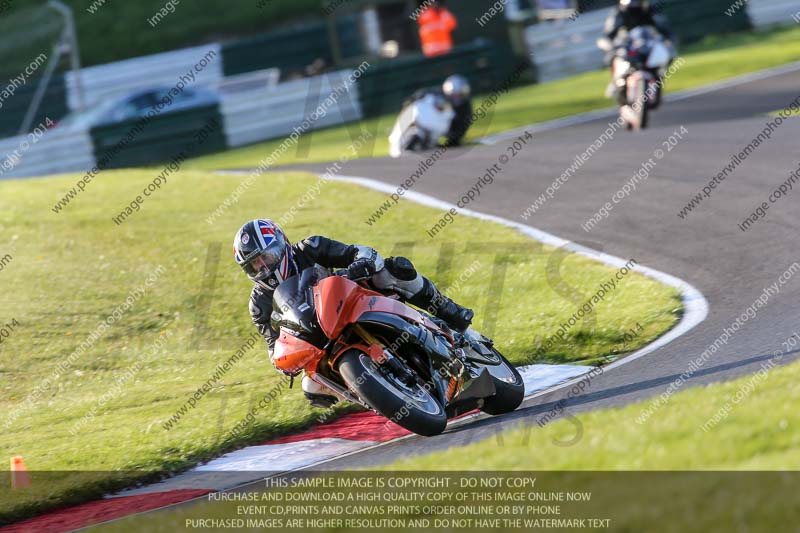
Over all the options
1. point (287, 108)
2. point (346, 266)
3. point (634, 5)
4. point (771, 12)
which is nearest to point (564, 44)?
point (771, 12)

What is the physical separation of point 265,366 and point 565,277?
3293 mm

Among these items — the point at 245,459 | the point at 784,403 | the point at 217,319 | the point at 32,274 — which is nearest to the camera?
the point at 784,403

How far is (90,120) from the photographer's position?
26.8m

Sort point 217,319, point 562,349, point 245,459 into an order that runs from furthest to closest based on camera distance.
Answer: point 217,319 < point 562,349 < point 245,459

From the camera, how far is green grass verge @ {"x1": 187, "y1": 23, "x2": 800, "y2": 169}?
77.2 ft

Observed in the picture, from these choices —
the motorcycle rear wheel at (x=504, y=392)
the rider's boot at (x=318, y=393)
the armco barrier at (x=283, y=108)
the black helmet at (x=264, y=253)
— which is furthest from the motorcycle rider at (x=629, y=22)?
the rider's boot at (x=318, y=393)

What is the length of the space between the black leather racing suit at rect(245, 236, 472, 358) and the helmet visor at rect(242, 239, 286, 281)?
0.16 metres

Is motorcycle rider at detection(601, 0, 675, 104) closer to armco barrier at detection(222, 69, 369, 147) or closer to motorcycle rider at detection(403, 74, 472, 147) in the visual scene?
motorcycle rider at detection(403, 74, 472, 147)

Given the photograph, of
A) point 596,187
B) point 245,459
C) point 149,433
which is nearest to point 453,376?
point 245,459

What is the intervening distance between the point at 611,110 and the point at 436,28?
6.46 meters

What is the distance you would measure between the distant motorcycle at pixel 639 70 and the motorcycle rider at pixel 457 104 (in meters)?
2.93

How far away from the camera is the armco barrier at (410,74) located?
27.5 meters

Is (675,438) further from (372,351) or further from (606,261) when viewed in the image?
(606,261)

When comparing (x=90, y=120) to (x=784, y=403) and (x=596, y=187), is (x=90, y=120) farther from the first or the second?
(x=784, y=403)
